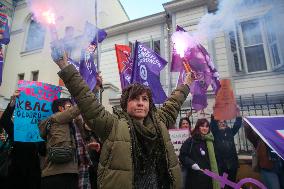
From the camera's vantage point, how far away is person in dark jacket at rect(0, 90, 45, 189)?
4.04 m

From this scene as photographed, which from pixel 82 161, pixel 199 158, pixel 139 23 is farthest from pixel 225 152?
pixel 139 23

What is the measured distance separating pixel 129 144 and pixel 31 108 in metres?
3.37

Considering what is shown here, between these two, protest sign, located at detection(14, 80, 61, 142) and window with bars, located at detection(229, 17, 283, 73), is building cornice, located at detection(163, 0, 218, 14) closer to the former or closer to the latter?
window with bars, located at detection(229, 17, 283, 73)

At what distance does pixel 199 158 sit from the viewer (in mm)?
4684

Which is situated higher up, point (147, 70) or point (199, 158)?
Result: point (147, 70)

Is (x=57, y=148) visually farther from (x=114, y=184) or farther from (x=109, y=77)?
(x=109, y=77)

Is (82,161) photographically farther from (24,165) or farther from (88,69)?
(88,69)

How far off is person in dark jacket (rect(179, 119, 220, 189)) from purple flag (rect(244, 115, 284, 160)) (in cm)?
96

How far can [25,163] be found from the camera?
161 inches

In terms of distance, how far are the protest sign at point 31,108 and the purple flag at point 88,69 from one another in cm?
68

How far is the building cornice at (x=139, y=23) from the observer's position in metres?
11.4

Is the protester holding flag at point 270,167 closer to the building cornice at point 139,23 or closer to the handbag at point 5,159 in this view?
the handbag at point 5,159

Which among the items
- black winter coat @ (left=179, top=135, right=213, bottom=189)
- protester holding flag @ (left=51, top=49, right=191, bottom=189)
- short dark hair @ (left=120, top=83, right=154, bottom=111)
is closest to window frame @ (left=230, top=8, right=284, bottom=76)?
black winter coat @ (left=179, top=135, right=213, bottom=189)

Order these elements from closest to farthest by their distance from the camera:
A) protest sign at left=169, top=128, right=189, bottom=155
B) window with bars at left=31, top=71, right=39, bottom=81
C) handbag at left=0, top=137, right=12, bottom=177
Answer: handbag at left=0, top=137, right=12, bottom=177
protest sign at left=169, top=128, right=189, bottom=155
window with bars at left=31, top=71, right=39, bottom=81
